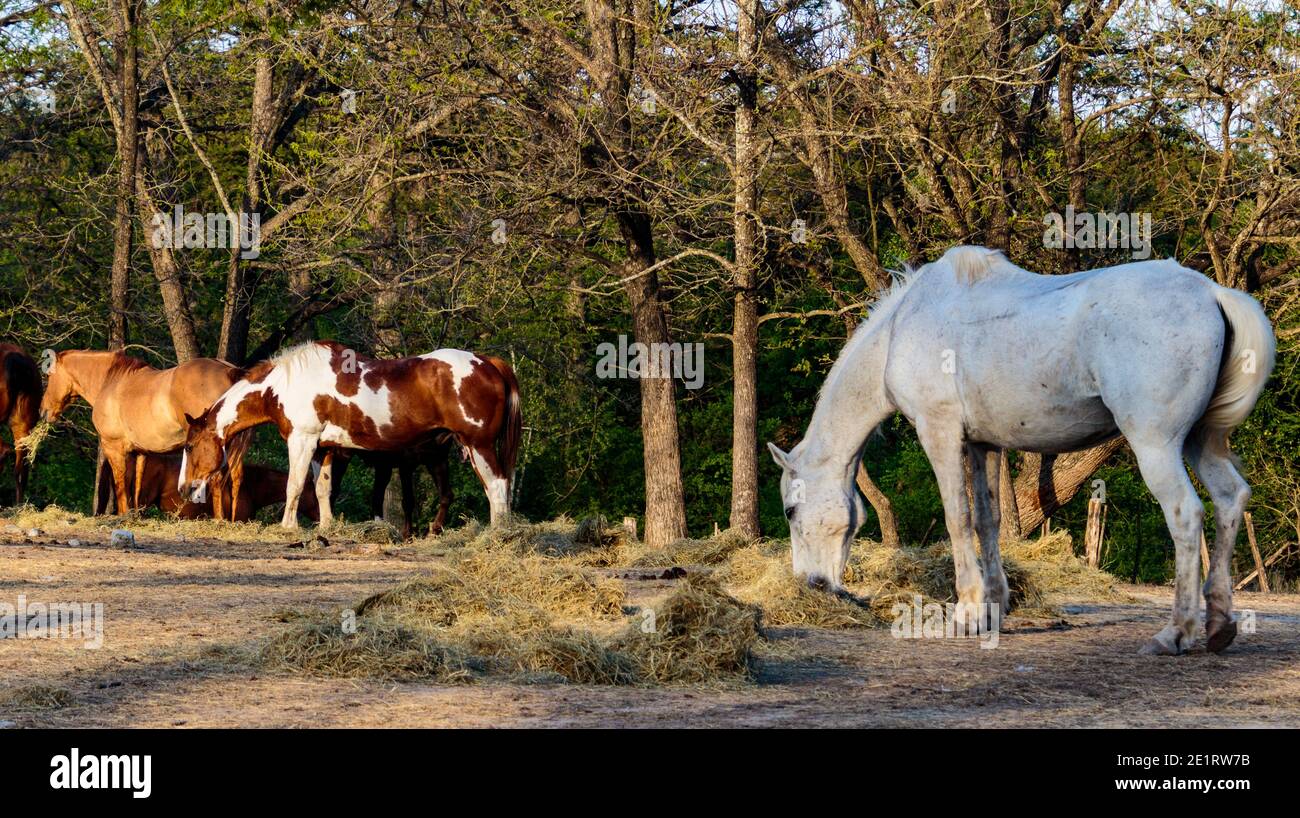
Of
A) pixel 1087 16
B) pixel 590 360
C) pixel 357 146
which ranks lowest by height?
pixel 590 360

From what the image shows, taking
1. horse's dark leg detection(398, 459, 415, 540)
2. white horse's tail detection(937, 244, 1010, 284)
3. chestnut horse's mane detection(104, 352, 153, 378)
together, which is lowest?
horse's dark leg detection(398, 459, 415, 540)

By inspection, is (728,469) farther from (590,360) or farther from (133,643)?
(133,643)

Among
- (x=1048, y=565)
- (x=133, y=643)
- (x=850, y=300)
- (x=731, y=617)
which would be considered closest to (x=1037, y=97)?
(x=850, y=300)

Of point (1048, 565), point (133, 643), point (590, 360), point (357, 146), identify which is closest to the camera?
point (133, 643)

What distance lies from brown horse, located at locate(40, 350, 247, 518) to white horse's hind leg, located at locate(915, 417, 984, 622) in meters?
10.6

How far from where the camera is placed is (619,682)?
7.06 meters

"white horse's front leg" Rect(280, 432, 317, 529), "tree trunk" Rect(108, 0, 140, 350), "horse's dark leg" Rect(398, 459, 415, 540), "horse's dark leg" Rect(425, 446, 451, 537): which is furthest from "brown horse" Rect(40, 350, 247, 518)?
"horse's dark leg" Rect(425, 446, 451, 537)

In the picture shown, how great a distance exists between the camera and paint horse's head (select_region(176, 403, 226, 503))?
1703 centimetres

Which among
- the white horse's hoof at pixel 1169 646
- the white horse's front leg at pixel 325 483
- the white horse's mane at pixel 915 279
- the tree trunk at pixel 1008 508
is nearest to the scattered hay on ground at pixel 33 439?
the white horse's front leg at pixel 325 483

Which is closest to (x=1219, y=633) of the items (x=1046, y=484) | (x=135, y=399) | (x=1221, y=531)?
(x=1221, y=531)

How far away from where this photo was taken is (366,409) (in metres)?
16.8

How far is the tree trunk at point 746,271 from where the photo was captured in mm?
14812

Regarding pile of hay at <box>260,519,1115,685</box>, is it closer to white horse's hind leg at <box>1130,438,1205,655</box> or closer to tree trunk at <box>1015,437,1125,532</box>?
white horse's hind leg at <box>1130,438,1205,655</box>

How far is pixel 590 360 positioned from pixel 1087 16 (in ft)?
40.2
